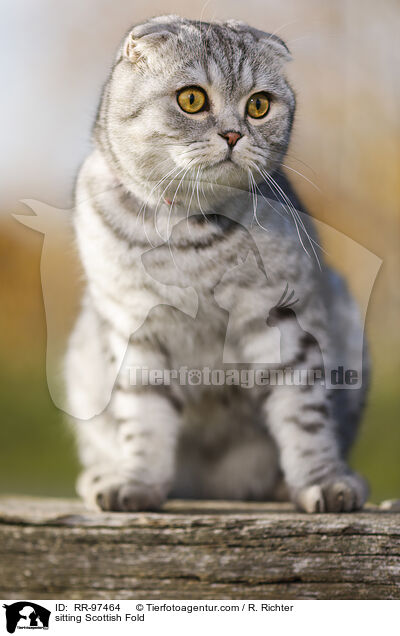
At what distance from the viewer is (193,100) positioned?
94 centimetres

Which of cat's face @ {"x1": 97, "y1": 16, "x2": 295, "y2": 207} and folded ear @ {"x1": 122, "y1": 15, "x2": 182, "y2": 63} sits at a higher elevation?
folded ear @ {"x1": 122, "y1": 15, "x2": 182, "y2": 63}

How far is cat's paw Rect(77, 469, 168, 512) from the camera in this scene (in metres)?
1.03

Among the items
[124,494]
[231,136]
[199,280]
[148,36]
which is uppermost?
[148,36]

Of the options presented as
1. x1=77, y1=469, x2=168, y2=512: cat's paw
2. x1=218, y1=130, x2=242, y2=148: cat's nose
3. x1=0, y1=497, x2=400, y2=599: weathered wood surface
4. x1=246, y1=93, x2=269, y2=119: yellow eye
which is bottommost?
x1=0, y1=497, x2=400, y2=599: weathered wood surface

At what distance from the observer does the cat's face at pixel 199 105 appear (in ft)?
3.09

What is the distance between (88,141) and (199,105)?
189 mm

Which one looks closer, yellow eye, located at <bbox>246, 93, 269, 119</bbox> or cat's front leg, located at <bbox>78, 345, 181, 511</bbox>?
yellow eye, located at <bbox>246, 93, 269, 119</bbox>

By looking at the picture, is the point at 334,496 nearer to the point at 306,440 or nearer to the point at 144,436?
the point at 306,440
